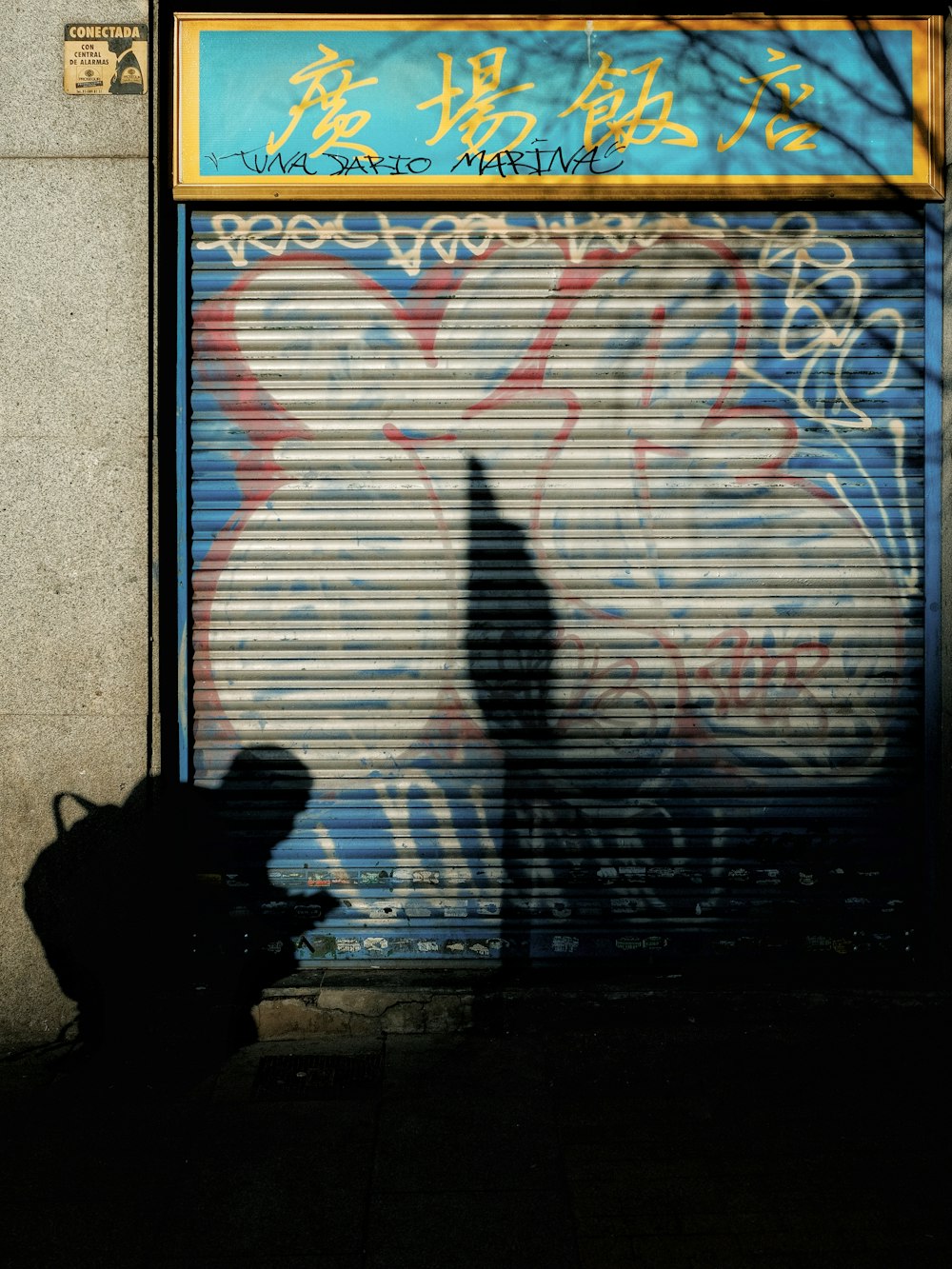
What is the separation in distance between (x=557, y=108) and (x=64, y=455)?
10.1ft

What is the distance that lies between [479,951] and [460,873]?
425mm

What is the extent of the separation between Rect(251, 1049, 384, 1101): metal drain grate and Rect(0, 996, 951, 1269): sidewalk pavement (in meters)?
0.01

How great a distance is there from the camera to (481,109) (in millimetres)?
5270

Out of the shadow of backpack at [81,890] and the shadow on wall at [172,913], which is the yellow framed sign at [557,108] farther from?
the shadow of backpack at [81,890]

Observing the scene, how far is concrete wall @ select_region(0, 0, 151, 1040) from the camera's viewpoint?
517cm

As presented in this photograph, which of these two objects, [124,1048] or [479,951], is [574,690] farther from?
[124,1048]

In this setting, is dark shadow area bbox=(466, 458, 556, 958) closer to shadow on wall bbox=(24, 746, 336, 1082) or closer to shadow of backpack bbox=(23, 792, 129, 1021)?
shadow on wall bbox=(24, 746, 336, 1082)

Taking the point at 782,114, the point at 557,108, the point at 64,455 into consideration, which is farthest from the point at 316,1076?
the point at 782,114

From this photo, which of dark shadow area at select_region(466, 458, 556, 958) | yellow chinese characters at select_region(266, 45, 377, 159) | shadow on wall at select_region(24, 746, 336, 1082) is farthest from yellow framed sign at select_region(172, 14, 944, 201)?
shadow on wall at select_region(24, 746, 336, 1082)

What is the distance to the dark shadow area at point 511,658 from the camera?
5383 mm

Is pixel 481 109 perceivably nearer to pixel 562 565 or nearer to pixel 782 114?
pixel 782 114

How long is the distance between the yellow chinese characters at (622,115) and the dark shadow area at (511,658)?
72.5 inches

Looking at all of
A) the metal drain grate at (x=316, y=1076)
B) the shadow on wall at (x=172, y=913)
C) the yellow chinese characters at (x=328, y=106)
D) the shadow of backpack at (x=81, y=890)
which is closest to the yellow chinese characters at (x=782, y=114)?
the yellow chinese characters at (x=328, y=106)

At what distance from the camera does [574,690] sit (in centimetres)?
541
